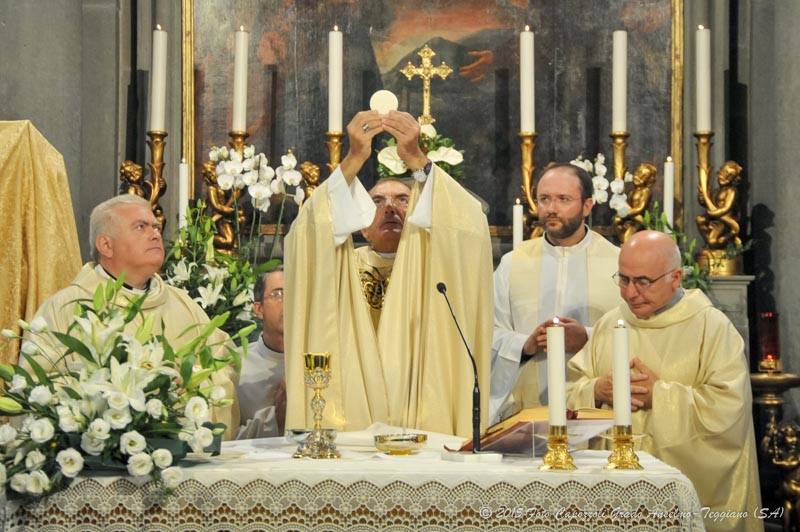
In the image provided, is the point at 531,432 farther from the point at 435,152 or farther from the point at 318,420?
the point at 435,152

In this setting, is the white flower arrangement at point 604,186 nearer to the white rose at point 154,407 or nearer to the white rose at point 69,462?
the white rose at point 154,407

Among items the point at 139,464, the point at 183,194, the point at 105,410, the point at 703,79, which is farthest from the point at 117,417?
the point at 703,79

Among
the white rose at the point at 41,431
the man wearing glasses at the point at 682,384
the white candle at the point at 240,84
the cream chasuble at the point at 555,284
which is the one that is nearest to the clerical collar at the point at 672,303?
the man wearing glasses at the point at 682,384

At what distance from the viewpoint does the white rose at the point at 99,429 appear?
3379mm

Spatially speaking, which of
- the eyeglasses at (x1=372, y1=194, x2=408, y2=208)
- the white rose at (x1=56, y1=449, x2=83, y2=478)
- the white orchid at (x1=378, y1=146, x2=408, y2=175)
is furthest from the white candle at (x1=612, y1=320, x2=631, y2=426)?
the white orchid at (x1=378, y1=146, x2=408, y2=175)

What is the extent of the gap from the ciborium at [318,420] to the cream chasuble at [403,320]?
778 mm

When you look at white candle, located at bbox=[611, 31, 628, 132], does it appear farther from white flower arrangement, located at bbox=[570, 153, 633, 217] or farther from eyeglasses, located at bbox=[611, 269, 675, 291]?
eyeglasses, located at bbox=[611, 269, 675, 291]

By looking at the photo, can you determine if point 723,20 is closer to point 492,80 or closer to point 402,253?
point 492,80

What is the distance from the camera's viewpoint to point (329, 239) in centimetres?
494

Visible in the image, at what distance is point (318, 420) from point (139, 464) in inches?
29.8

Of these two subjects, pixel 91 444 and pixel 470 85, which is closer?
pixel 91 444

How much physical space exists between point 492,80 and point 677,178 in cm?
128

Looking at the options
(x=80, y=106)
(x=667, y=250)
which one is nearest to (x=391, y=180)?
(x=667, y=250)

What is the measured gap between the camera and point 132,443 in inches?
135
